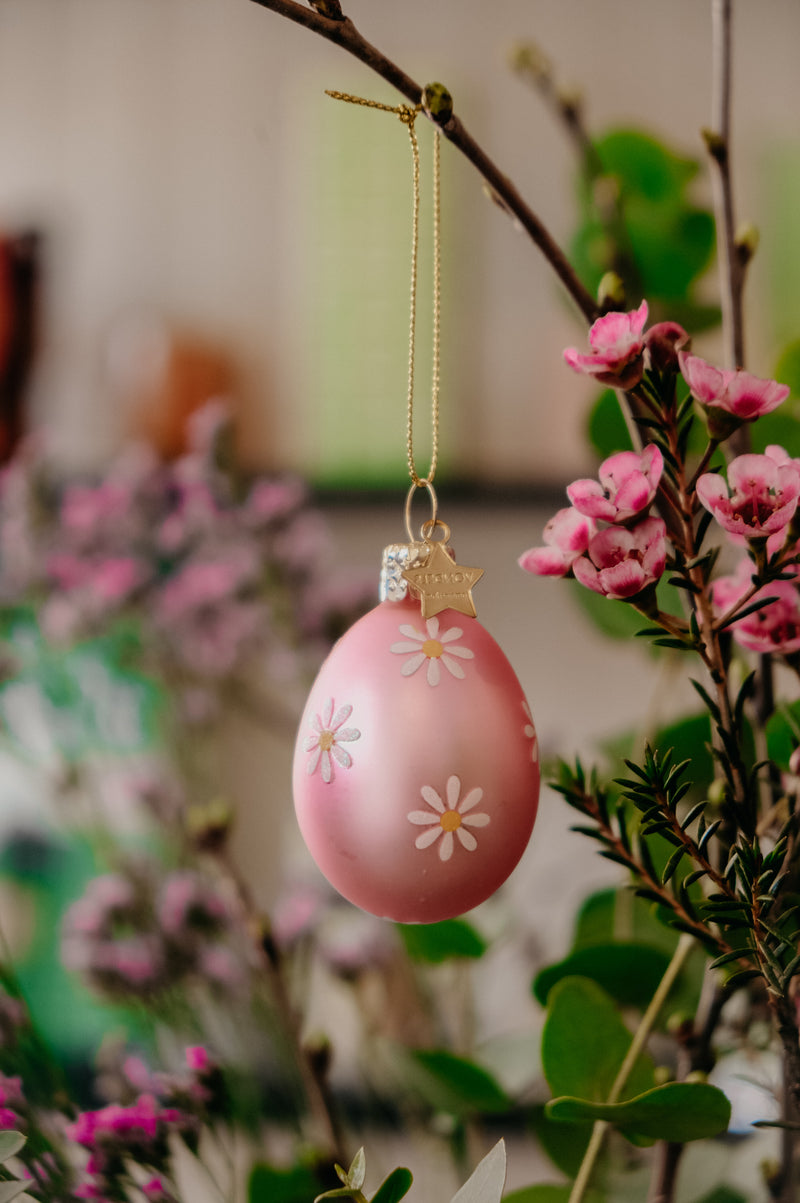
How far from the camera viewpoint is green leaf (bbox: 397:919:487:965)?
0.52m

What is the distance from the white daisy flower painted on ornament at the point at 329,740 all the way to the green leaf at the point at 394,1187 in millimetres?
115

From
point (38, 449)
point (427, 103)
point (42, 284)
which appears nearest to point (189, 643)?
point (38, 449)

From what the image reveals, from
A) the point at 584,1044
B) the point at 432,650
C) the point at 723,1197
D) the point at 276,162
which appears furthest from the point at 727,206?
the point at 276,162

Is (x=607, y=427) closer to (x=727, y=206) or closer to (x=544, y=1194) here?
(x=727, y=206)

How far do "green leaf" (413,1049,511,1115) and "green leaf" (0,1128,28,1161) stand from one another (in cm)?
18

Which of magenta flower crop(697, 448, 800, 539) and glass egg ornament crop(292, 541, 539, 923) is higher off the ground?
magenta flower crop(697, 448, 800, 539)

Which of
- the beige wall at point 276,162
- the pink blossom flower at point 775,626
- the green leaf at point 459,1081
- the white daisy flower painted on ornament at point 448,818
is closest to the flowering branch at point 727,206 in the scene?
the pink blossom flower at point 775,626

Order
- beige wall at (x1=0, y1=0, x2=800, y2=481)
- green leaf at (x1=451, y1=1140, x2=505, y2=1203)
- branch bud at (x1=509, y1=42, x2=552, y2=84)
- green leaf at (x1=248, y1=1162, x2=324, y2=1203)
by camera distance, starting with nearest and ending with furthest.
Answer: green leaf at (x1=451, y1=1140, x2=505, y2=1203)
green leaf at (x1=248, y1=1162, x2=324, y2=1203)
branch bud at (x1=509, y1=42, x2=552, y2=84)
beige wall at (x1=0, y1=0, x2=800, y2=481)

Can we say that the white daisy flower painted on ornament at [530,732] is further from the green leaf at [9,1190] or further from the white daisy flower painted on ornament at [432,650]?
the green leaf at [9,1190]

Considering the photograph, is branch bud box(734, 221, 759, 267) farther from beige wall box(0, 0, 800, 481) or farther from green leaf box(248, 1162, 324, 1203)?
beige wall box(0, 0, 800, 481)

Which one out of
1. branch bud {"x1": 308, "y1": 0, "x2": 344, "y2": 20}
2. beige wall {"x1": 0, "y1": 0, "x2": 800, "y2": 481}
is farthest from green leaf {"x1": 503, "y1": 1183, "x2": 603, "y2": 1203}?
beige wall {"x1": 0, "y1": 0, "x2": 800, "y2": 481}

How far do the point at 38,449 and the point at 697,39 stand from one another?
85 centimetres

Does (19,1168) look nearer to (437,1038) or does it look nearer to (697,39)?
(437,1038)

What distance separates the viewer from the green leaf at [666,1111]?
0.91 ft
